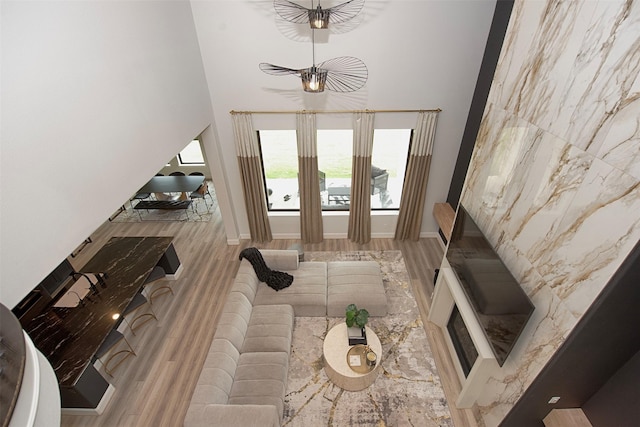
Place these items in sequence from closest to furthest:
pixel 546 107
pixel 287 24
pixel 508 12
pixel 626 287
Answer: pixel 626 287 < pixel 546 107 < pixel 508 12 < pixel 287 24

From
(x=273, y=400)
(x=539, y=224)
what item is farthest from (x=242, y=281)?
(x=539, y=224)

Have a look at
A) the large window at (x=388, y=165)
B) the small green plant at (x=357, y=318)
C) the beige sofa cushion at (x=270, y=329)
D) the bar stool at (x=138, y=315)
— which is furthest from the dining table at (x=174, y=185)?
the small green plant at (x=357, y=318)

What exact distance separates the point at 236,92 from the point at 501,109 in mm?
3942

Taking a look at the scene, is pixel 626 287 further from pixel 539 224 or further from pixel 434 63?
pixel 434 63

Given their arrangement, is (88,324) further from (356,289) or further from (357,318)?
(356,289)

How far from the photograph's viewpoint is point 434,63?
4.77 metres

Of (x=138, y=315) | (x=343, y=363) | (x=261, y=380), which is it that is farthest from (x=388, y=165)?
(x=138, y=315)

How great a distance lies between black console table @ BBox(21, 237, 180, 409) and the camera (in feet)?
11.3

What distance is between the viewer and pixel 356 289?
15.3 ft

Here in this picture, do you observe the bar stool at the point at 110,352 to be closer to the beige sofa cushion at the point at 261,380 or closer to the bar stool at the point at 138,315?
the bar stool at the point at 138,315

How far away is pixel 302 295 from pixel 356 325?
100cm

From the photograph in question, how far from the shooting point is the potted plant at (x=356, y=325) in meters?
3.93

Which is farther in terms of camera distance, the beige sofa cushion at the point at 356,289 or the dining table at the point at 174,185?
→ the dining table at the point at 174,185

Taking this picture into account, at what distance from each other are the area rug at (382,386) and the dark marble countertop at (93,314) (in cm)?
245
